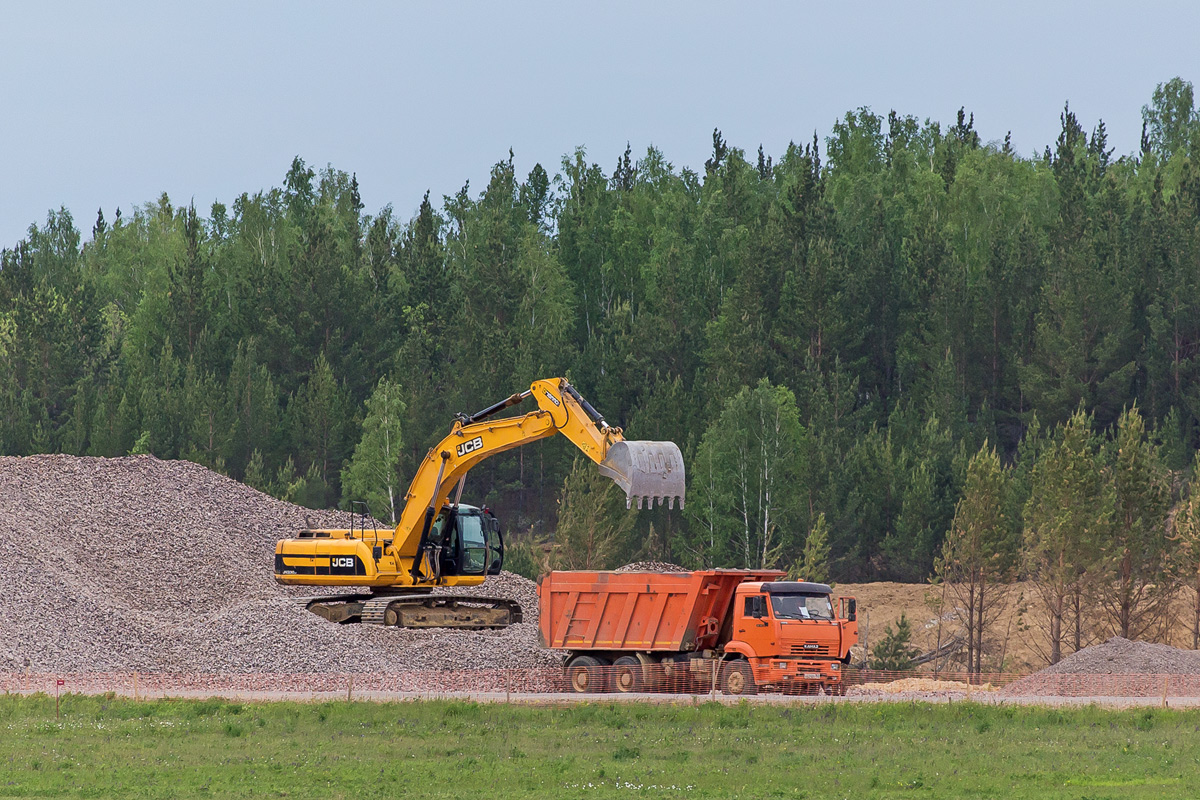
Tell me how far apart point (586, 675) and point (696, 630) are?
2.53m

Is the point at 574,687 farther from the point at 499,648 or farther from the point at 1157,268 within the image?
the point at 1157,268

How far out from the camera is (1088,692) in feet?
111

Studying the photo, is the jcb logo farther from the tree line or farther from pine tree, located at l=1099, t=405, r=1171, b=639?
pine tree, located at l=1099, t=405, r=1171, b=639

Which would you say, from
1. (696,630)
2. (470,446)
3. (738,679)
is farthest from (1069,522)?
(470,446)

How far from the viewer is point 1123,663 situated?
3544 centimetres

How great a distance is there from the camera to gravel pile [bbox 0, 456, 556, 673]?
33188mm

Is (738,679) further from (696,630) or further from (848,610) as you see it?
(848,610)

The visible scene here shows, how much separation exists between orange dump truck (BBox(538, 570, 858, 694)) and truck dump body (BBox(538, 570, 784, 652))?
2 cm

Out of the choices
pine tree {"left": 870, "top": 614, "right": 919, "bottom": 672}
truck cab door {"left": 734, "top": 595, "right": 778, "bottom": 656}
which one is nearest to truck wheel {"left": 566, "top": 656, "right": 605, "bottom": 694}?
truck cab door {"left": 734, "top": 595, "right": 778, "bottom": 656}

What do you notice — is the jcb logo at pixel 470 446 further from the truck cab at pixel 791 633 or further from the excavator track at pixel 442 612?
the truck cab at pixel 791 633

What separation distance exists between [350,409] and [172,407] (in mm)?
8243

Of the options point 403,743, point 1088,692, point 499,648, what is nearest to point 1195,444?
point 1088,692

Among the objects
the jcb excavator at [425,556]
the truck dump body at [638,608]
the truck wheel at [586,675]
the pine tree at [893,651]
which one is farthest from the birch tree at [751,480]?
the truck wheel at [586,675]

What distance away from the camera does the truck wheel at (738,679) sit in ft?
92.4
